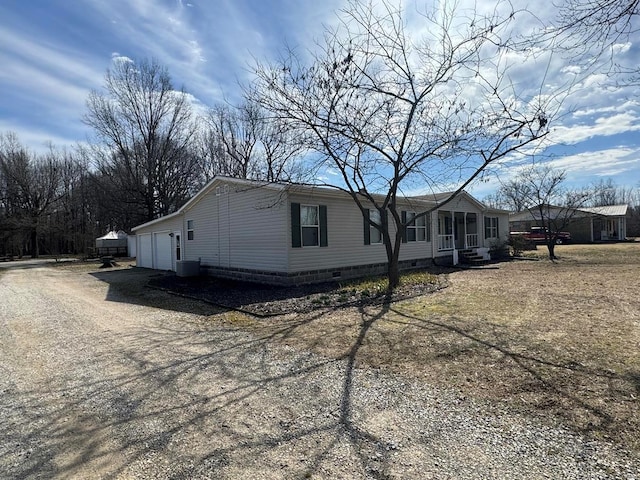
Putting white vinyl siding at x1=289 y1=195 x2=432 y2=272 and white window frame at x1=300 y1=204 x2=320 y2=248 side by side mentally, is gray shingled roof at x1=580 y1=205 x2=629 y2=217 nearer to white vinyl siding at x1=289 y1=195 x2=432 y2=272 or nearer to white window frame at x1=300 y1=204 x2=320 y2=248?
white vinyl siding at x1=289 y1=195 x2=432 y2=272

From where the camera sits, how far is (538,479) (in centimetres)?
229

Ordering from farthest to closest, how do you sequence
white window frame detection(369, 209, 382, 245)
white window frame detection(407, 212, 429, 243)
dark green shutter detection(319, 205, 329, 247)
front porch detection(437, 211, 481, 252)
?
front porch detection(437, 211, 481, 252) → white window frame detection(407, 212, 429, 243) → white window frame detection(369, 209, 382, 245) → dark green shutter detection(319, 205, 329, 247)

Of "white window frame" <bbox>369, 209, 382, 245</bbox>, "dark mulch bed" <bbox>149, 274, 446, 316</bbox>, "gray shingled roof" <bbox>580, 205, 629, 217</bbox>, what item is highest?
"gray shingled roof" <bbox>580, 205, 629, 217</bbox>

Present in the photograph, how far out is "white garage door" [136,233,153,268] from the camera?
2095cm

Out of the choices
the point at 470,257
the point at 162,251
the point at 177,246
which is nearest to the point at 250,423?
the point at 177,246

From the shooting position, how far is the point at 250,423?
3.12m

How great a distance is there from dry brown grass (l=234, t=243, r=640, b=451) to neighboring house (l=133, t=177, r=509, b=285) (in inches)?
165

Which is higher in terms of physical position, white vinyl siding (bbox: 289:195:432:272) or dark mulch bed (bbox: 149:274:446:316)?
white vinyl siding (bbox: 289:195:432:272)

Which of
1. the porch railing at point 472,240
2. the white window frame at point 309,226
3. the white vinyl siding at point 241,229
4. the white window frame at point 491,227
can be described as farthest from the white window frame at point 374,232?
the white window frame at point 491,227

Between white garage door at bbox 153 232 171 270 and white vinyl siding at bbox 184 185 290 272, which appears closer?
white vinyl siding at bbox 184 185 290 272

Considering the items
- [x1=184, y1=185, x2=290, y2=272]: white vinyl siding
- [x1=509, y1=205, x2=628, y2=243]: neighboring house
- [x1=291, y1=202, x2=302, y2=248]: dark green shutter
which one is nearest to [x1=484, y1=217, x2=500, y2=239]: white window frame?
[x1=509, y1=205, x2=628, y2=243]: neighboring house

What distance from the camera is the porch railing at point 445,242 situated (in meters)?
18.0

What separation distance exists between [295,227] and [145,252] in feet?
44.6

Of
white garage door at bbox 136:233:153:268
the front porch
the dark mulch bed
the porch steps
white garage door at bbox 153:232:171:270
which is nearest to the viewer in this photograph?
the dark mulch bed
